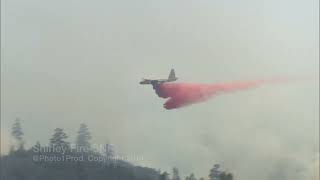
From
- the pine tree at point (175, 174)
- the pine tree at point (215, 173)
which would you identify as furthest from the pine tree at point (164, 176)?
the pine tree at point (215, 173)

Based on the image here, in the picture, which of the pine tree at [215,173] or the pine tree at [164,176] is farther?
the pine tree at [215,173]

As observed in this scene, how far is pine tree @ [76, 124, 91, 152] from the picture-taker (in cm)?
8088

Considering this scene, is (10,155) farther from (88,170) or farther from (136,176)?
(136,176)

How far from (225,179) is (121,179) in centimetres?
1541

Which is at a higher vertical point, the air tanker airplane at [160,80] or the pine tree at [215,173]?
the air tanker airplane at [160,80]

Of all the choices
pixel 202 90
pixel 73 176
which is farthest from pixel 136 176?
pixel 202 90

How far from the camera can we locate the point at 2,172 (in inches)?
2953

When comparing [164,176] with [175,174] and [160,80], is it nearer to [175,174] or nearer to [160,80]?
[175,174]

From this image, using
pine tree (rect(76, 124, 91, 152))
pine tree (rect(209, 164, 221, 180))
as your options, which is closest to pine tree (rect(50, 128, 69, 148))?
pine tree (rect(76, 124, 91, 152))

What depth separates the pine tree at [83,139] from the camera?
80875 mm

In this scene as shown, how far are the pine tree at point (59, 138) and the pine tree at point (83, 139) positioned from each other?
154 cm

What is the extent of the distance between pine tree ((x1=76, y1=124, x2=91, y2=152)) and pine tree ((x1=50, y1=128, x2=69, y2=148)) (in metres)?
1.54

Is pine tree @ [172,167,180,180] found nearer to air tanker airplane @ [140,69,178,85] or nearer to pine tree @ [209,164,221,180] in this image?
pine tree @ [209,164,221,180]

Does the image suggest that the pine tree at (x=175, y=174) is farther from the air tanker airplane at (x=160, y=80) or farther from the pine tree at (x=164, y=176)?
the air tanker airplane at (x=160, y=80)
